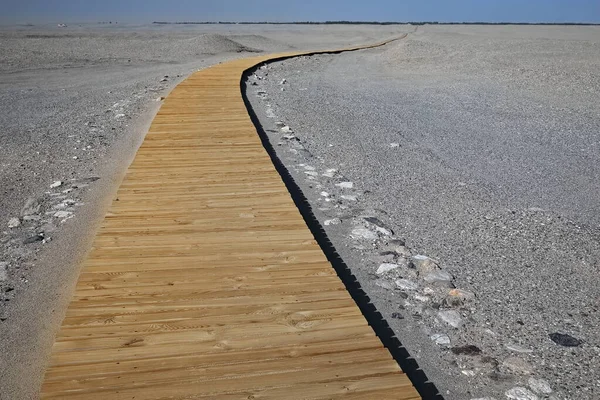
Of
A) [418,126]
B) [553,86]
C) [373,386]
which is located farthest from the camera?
[553,86]

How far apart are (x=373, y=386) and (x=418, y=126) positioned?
9.10 m

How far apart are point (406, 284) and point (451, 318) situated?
1.98 ft

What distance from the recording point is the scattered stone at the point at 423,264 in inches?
198

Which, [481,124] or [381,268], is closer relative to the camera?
[381,268]

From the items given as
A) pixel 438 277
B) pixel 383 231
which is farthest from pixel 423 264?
pixel 383 231

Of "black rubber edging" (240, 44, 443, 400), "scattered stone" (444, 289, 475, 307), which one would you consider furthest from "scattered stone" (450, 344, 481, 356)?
"scattered stone" (444, 289, 475, 307)

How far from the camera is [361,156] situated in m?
9.09

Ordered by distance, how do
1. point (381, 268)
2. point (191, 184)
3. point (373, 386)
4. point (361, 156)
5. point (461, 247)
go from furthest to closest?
point (361, 156), point (191, 184), point (461, 247), point (381, 268), point (373, 386)

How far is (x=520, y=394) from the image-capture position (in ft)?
11.1

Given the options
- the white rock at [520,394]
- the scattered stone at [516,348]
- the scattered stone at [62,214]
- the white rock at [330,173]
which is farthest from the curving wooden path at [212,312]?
the white rock at [330,173]

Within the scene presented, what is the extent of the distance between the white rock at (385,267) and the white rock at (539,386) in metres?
1.70

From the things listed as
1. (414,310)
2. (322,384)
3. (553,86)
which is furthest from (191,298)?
(553,86)

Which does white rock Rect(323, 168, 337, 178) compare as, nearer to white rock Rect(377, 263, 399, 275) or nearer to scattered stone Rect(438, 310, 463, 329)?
white rock Rect(377, 263, 399, 275)

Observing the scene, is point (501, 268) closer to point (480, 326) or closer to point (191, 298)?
point (480, 326)
